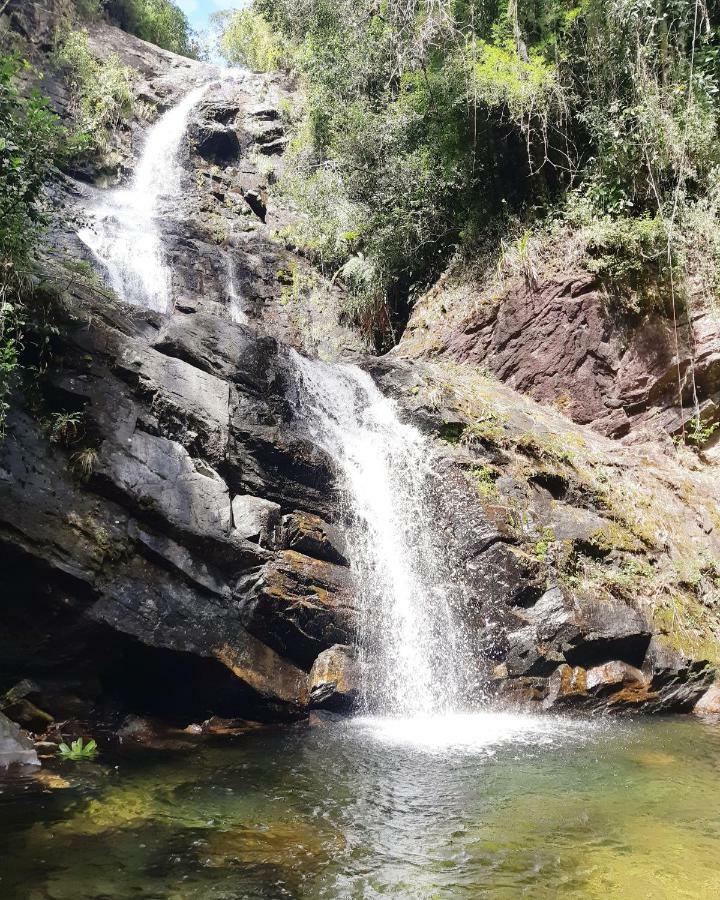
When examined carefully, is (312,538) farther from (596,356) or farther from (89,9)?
(89,9)

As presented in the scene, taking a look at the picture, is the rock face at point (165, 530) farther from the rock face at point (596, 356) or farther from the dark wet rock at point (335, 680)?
the rock face at point (596, 356)

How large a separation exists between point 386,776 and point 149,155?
22060mm

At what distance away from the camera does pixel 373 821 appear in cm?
449

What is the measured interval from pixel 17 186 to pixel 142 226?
408 inches

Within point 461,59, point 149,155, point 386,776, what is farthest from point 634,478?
point 149,155

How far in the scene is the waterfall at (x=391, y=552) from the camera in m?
7.91

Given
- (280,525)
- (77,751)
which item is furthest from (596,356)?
(77,751)

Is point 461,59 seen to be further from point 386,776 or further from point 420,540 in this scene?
point 386,776

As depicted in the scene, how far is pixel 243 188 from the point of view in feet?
72.0

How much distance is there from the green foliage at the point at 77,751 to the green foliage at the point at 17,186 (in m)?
3.58

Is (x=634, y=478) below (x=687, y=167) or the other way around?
below

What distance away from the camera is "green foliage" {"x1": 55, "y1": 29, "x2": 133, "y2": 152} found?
71.5ft

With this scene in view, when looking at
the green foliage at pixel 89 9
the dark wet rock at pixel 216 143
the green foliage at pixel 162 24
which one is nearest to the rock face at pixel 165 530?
the dark wet rock at pixel 216 143

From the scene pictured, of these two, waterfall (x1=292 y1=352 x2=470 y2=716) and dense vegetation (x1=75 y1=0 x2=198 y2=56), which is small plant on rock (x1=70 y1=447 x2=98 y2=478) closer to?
waterfall (x1=292 y1=352 x2=470 y2=716)
